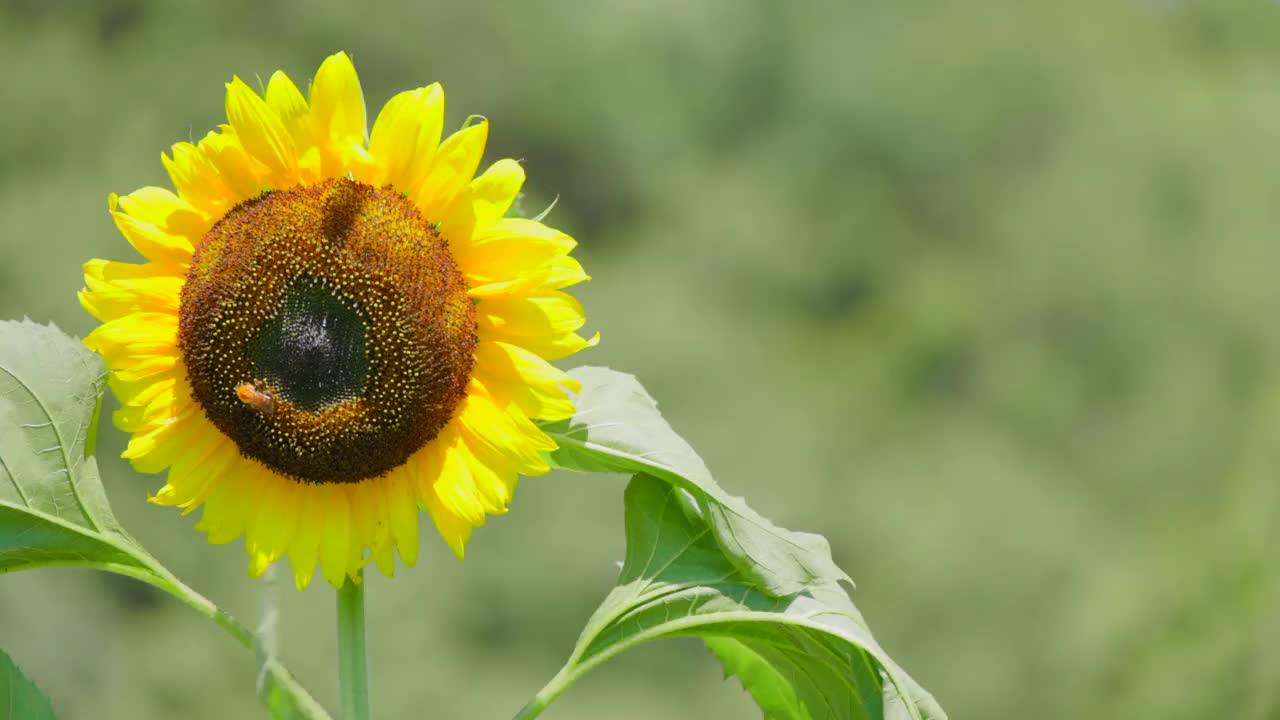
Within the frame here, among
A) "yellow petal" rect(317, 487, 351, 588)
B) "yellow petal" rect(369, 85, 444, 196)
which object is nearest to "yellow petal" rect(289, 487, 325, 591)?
"yellow petal" rect(317, 487, 351, 588)

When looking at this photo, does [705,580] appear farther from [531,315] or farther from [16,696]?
[16,696]

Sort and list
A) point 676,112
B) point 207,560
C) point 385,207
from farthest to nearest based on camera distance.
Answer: point 676,112
point 207,560
point 385,207

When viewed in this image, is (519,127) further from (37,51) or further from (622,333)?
(37,51)

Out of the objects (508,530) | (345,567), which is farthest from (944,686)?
(345,567)

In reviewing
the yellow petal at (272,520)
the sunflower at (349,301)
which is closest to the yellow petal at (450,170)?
the sunflower at (349,301)

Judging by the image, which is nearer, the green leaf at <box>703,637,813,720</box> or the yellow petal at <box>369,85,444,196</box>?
the yellow petal at <box>369,85,444,196</box>

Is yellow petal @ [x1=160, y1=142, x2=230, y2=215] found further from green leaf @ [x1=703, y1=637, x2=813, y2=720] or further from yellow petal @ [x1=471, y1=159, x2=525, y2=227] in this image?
green leaf @ [x1=703, y1=637, x2=813, y2=720]

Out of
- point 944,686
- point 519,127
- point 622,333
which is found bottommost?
point 944,686
